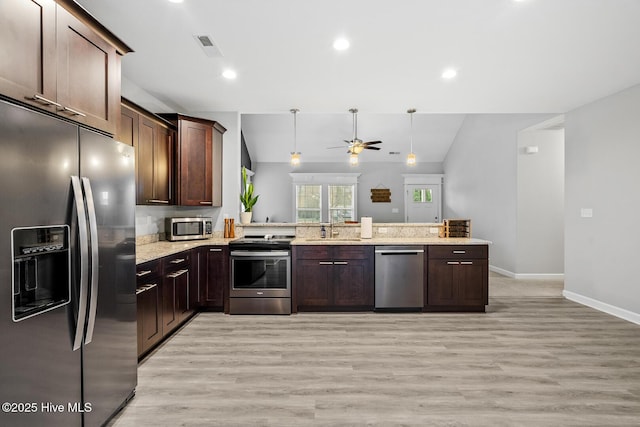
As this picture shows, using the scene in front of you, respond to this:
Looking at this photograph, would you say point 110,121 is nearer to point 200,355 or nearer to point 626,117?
point 200,355

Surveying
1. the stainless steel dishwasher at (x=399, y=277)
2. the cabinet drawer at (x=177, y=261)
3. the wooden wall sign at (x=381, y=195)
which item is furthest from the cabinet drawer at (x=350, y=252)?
the wooden wall sign at (x=381, y=195)

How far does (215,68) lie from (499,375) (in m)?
3.76

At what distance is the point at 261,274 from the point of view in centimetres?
395

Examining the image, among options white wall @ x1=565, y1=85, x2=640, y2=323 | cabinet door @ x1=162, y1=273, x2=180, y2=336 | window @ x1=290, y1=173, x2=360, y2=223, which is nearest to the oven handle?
cabinet door @ x1=162, y1=273, x2=180, y2=336

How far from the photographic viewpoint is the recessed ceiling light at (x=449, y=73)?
336cm

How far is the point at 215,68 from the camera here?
333cm

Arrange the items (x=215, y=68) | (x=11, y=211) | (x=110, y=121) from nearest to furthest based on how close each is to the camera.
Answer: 1. (x=11, y=211)
2. (x=110, y=121)
3. (x=215, y=68)

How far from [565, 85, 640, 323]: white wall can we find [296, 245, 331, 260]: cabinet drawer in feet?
11.5

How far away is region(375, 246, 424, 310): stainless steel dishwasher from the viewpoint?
3.97 meters

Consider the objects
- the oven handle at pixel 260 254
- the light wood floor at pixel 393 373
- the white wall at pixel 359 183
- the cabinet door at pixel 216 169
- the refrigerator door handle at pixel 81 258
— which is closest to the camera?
the refrigerator door handle at pixel 81 258

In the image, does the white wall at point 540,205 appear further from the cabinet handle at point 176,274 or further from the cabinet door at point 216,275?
the cabinet handle at point 176,274

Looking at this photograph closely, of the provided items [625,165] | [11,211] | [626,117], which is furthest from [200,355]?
[626,117]

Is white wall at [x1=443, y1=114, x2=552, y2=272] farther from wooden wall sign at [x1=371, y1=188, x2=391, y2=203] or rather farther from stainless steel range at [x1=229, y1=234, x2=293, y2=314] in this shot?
stainless steel range at [x1=229, y1=234, x2=293, y2=314]

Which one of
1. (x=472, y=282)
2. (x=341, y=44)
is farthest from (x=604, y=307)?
(x=341, y=44)
